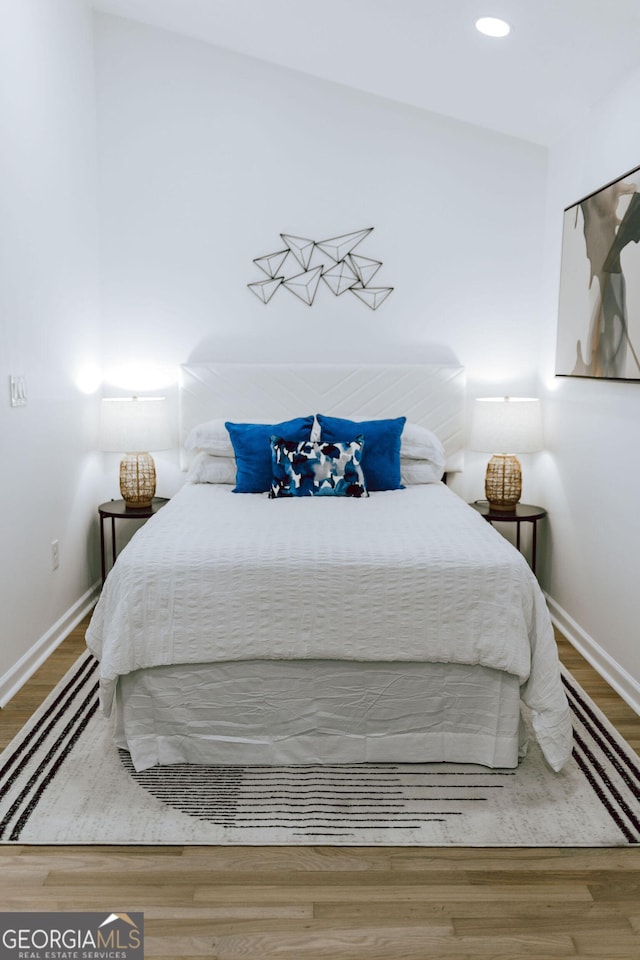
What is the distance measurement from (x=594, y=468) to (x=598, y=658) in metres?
0.81

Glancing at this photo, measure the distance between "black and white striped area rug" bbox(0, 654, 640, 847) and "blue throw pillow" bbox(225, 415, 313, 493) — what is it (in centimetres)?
132

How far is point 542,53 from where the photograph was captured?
3.08 metres

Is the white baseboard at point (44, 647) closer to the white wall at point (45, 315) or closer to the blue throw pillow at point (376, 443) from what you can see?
the white wall at point (45, 315)

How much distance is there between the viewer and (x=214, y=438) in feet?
13.2

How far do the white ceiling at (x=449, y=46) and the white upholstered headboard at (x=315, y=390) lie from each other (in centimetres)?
132

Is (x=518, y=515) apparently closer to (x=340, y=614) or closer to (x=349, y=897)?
(x=340, y=614)

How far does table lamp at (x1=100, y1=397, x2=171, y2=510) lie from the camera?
4.07 m

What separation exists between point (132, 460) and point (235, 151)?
5.61ft

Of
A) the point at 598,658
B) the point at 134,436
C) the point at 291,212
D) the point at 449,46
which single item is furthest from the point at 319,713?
the point at 291,212

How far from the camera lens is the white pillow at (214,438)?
13.0 ft

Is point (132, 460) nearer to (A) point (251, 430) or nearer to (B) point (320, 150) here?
(A) point (251, 430)

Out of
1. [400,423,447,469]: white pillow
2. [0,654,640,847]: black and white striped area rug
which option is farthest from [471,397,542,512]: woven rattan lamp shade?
[0,654,640,847]: black and white striped area rug

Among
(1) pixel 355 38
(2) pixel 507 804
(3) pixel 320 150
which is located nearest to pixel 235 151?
(3) pixel 320 150

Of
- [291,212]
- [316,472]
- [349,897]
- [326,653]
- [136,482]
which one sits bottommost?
[349,897]
